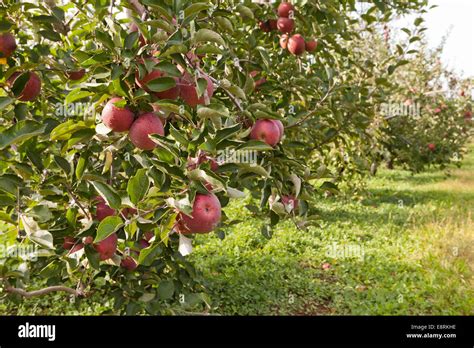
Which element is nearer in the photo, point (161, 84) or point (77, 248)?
point (161, 84)

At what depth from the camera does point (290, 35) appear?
2.80 meters

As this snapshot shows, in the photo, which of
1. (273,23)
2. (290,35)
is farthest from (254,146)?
(273,23)

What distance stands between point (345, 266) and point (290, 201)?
345cm

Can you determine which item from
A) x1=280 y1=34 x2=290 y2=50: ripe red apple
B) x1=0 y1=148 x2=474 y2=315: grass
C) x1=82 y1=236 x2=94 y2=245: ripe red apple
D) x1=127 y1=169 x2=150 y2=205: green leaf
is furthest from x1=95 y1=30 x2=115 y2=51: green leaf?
x1=0 y1=148 x2=474 y2=315: grass

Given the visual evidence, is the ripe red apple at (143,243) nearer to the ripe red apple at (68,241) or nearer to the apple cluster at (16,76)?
the ripe red apple at (68,241)

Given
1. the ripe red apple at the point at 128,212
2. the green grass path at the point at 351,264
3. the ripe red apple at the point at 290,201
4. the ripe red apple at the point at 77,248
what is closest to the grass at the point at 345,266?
the green grass path at the point at 351,264

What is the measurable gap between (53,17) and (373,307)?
11.5 ft

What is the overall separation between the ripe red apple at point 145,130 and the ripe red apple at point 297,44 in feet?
5.14

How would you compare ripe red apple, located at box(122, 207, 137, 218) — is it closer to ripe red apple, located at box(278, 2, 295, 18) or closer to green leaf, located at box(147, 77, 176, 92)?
green leaf, located at box(147, 77, 176, 92)

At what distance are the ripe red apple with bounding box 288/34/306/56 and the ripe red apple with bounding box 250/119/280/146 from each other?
1.23m

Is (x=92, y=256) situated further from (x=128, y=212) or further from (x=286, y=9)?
(x=286, y=9)

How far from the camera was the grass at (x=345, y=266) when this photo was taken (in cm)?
415

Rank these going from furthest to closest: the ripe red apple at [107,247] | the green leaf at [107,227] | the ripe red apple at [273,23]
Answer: the ripe red apple at [273,23], the ripe red apple at [107,247], the green leaf at [107,227]
